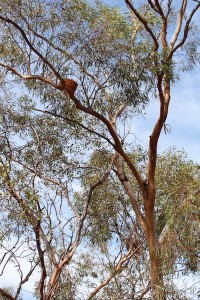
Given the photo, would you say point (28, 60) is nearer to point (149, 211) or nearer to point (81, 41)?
point (81, 41)

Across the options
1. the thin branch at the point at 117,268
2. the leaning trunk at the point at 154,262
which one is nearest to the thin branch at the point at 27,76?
the leaning trunk at the point at 154,262

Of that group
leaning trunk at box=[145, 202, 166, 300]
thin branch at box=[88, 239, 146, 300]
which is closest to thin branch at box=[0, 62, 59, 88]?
leaning trunk at box=[145, 202, 166, 300]

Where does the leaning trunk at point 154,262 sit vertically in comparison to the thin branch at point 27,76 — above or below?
below

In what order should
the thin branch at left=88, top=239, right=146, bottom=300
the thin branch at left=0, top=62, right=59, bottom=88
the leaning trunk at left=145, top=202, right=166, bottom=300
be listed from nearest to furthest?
1. the leaning trunk at left=145, top=202, right=166, bottom=300
2. the thin branch at left=0, top=62, right=59, bottom=88
3. the thin branch at left=88, top=239, right=146, bottom=300

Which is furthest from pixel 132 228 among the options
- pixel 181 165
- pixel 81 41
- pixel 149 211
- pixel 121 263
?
pixel 81 41

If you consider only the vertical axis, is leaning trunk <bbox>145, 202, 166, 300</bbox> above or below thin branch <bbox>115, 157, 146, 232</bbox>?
below

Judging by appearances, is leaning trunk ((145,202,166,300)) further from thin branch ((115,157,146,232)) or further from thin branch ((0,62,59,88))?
thin branch ((0,62,59,88))

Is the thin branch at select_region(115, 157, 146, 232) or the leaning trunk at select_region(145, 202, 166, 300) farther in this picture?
the thin branch at select_region(115, 157, 146, 232)

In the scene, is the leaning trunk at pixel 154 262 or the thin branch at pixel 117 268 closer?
the leaning trunk at pixel 154 262

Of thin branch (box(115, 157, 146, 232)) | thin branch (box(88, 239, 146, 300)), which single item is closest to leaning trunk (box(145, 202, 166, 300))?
thin branch (box(115, 157, 146, 232))

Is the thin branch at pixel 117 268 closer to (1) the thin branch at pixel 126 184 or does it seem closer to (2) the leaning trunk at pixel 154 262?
(1) the thin branch at pixel 126 184

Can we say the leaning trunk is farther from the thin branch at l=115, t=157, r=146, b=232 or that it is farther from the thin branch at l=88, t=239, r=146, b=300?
the thin branch at l=88, t=239, r=146, b=300

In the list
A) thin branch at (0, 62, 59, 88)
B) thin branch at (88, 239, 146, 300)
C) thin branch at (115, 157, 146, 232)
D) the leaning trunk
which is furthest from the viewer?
thin branch at (88, 239, 146, 300)

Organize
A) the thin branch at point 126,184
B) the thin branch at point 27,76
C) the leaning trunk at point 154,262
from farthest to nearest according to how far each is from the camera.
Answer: the thin branch at point 126,184 < the thin branch at point 27,76 < the leaning trunk at point 154,262
